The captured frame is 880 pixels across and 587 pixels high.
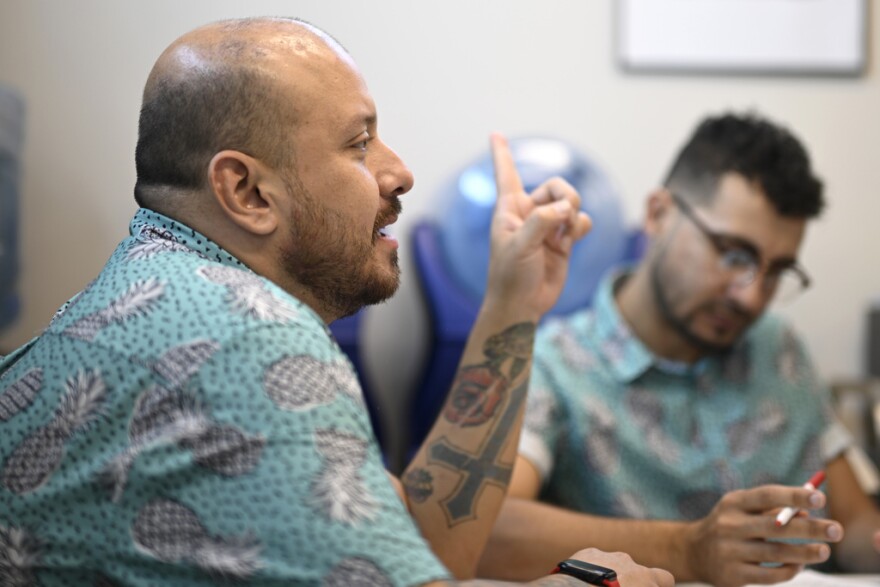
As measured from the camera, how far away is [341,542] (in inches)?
25.4

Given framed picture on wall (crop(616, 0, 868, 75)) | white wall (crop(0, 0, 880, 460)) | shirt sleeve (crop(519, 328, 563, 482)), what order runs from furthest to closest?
1. framed picture on wall (crop(616, 0, 868, 75))
2. shirt sleeve (crop(519, 328, 563, 482))
3. white wall (crop(0, 0, 880, 460))

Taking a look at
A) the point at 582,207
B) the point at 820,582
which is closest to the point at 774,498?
the point at 820,582

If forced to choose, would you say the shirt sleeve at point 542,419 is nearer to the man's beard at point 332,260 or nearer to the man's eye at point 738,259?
the man's eye at point 738,259

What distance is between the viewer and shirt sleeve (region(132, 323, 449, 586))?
0.65 metres

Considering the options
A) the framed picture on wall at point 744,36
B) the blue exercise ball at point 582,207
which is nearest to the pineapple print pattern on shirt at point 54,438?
the blue exercise ball at point 582,207

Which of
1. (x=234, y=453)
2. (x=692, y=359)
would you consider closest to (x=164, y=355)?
(x=234, y=453)

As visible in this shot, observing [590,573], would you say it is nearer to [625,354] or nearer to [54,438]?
[54,438]

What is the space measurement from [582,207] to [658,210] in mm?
365

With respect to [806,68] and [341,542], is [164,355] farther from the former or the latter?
[806,68]

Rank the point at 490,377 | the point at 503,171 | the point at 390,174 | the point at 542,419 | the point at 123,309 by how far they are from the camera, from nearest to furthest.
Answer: the point at 123,309, the point at 390,174, the point at 490,377, the point at 503,171, the point at 542,419

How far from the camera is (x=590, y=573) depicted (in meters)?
0.85

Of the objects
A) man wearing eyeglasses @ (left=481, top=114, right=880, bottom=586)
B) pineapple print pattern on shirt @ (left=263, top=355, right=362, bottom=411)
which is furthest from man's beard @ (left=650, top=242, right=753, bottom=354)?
pineapple print pattern on shirt @ (left=263, top=355, right=362, bottom=411)

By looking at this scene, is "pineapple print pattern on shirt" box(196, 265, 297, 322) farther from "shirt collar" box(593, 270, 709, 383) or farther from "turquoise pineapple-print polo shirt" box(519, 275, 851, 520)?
"shirt collar" box(593, 270, 709, 383)

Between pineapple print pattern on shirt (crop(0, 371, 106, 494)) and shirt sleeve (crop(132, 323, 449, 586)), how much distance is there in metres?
0.07
